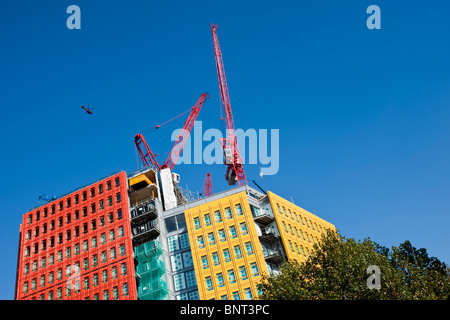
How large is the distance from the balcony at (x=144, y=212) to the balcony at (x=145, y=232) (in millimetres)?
1373

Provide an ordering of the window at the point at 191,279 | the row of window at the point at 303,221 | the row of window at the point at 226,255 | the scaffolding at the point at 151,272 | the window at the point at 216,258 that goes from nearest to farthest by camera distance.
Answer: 1. the row of window at the point at 226,255
2. the window at the point at 216,258
3. the scaffolding at the point at 151,272
4. the window at the point at 191,279
5. the row of window at the point at 303,221

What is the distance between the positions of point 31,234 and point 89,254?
18.2 meters

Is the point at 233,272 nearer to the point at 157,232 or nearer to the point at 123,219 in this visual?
the point at 157,232

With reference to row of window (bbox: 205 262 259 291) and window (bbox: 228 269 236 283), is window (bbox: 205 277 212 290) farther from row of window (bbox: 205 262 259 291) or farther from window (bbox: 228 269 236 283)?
window (bbox: 228 269 236 283)

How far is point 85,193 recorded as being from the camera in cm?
10012

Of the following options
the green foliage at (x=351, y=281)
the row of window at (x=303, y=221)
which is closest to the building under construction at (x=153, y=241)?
the row of window at (x=303, y=221)

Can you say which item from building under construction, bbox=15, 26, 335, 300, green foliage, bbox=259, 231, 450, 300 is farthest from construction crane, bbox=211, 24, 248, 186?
green foliage, bbox=259, 231, 450, 300

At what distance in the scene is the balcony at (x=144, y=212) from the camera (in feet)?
297

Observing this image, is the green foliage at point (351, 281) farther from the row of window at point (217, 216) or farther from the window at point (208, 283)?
the row of window at point (217, 216)

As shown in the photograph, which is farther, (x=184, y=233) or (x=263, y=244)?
(x=184, y=233)
